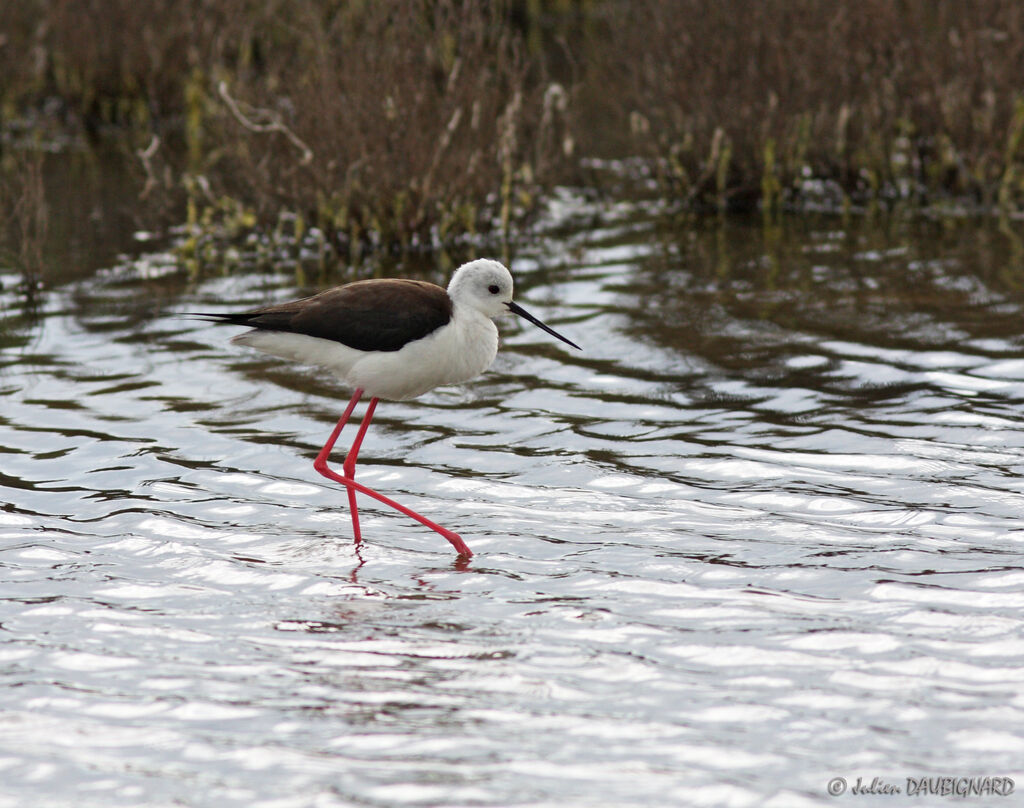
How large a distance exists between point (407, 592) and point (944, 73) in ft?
27.5

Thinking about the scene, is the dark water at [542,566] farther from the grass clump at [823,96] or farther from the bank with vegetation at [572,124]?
the grass clump at [823,96]

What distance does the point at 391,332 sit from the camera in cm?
543

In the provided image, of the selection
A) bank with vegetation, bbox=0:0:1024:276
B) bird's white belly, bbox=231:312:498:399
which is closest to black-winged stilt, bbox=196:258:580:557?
bird's white belly, bbox=231:312:498:399

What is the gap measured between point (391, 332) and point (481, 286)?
0.44 meters

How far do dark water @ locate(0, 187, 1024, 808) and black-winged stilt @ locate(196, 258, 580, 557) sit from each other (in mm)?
557

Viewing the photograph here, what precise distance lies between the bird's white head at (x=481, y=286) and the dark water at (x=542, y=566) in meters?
0.82

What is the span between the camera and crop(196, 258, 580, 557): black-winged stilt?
5.44 m

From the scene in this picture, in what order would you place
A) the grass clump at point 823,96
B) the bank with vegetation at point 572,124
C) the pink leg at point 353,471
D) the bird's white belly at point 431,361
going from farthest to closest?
the grass clump at point 823,96
the bank with vegetation at point 572,124
the bird's white belly at point 431,361
the pink leg at point 353,471

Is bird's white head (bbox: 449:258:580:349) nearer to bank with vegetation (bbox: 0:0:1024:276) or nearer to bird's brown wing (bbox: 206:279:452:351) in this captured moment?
bird's brown wing (bbox: 206:279:452:351)

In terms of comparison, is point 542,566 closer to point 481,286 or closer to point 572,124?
point 481,286

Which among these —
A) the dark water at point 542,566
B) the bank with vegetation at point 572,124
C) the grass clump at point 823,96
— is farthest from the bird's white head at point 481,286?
the grass clump at point 823,96

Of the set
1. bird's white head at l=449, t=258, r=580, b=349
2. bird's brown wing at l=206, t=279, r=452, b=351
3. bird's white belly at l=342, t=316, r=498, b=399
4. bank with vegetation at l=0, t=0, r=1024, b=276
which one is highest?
bank with vegetation at l=0, t=0, r=1024, b=276

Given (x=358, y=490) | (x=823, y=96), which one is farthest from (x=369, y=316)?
(x=823, y=96)

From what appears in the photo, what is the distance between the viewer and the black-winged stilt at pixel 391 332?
214 inches
